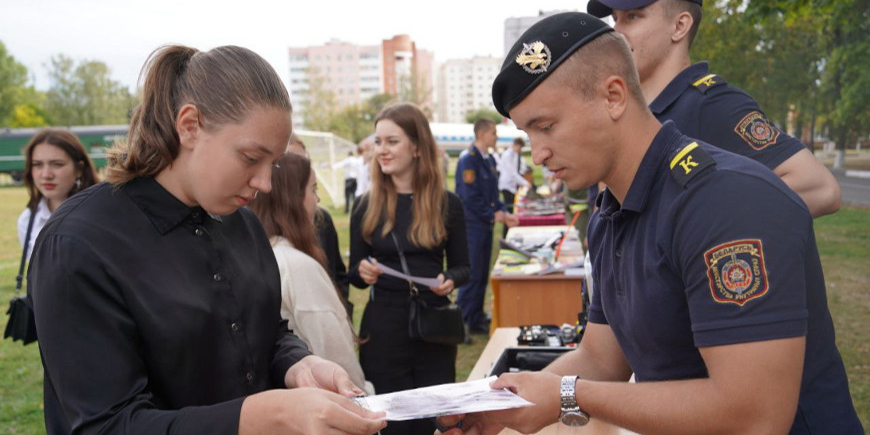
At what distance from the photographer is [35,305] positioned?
4.76ft

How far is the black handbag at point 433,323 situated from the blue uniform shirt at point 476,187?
12.2 feet

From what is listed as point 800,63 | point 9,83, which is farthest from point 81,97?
point 800,63

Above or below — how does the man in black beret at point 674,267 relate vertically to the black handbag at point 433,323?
above

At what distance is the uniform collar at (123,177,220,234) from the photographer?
1.61 meters

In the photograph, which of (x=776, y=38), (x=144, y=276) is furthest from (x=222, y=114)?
(x=776, y=38)

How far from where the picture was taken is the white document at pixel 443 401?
151 centimetres

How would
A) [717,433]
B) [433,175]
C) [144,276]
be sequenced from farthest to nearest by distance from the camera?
1. [433,175]
2. [144,276]
3. [717,433]

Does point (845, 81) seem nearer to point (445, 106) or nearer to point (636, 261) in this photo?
point (636, 261)

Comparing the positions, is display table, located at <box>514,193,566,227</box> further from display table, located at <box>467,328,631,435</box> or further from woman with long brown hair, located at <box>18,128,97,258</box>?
woman with long brown hair, located at <box>18,128,97,258</box>

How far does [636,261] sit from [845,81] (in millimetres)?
18073

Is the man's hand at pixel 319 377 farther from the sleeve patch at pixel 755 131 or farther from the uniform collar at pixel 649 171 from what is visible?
the sleeve patch at pixel 755 131

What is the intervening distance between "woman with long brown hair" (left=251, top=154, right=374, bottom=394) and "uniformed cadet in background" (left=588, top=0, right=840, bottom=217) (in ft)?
5.14

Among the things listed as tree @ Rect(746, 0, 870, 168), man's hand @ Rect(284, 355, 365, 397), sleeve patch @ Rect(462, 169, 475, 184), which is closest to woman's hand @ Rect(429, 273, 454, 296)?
man's hand @ Rect(284, 355, 365, 397)

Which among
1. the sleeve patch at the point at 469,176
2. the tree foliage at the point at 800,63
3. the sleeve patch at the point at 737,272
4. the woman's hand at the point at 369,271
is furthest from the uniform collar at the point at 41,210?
the tree foliage at the point at 800,63
